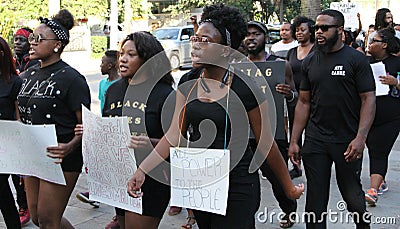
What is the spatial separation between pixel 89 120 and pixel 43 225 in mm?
850

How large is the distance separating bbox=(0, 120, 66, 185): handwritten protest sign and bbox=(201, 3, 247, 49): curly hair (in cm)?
137

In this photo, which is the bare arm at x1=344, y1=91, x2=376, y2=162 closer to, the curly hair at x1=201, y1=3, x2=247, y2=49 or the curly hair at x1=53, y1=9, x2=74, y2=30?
the curly hair at x1=201, y1=3, x2=247, y2=49

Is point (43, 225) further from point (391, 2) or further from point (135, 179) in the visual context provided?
point (391, 2)

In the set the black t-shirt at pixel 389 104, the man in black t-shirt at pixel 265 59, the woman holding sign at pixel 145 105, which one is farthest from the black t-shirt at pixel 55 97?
the black t-shirt at pixel 389 104

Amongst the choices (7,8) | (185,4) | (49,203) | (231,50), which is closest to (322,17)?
(231,50)

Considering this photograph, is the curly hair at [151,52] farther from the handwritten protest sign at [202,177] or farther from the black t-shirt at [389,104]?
the black t-shirt at [389,104]

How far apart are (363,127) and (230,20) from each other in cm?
162

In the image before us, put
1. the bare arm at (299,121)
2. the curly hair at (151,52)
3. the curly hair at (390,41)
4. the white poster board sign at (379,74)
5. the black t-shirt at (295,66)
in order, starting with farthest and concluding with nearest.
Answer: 1. the black t-shirt at (295,66)
2. the curly hair at (390,41)
3. the white poster board sign at (379,74)
4. the bare arm at (299,121)
5. the curly hair at (151,52)

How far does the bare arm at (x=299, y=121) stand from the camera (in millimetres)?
4582

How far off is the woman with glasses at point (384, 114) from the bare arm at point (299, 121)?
169cm

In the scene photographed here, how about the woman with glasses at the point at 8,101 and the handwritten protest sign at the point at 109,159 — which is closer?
the handwritten protest sign at the point at 109,159

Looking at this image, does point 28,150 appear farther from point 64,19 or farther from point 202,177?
point 202,177

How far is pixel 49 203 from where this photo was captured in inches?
151

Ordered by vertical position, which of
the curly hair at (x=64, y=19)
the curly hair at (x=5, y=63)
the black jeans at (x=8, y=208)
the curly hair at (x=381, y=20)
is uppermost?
the curly hair at (x=64, y=19)
